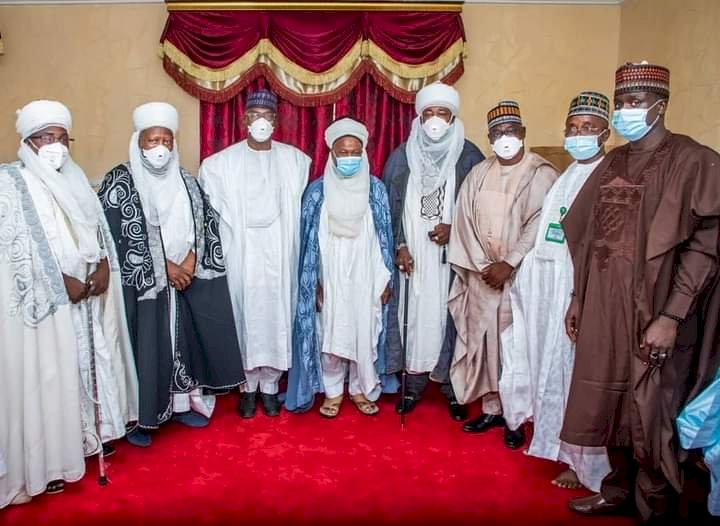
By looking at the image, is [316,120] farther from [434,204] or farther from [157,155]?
[157,155]

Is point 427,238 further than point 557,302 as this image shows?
Yes

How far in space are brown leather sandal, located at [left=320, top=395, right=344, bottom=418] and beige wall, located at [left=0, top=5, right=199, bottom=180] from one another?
7.19 feet

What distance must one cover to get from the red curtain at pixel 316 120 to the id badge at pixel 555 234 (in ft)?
6.24

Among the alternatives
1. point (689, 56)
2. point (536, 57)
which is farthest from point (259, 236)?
point (689, 56)

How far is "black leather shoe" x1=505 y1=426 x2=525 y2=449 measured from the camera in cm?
318

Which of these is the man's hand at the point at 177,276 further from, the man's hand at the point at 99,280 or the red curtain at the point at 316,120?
the red curtain at the point at 316,120

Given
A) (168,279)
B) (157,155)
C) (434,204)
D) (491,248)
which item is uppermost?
(157,155)

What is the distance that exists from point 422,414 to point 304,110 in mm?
2331

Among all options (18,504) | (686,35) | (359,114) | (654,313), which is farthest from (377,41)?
(18,504)

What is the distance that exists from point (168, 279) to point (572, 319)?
6.65ft

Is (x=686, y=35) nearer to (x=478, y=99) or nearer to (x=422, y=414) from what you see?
(x=478, y=99)

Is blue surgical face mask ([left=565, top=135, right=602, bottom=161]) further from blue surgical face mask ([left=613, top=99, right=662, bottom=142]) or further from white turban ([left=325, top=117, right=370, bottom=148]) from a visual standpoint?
white turban ([left=325, top=117, right=370, bottom=148])

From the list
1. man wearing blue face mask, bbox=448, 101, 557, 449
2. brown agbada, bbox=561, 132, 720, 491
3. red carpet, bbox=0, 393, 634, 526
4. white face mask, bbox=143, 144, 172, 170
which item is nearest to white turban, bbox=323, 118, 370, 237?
man wearing blue face mask, bbox=448, 101, 557, 449

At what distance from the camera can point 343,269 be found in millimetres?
3479
